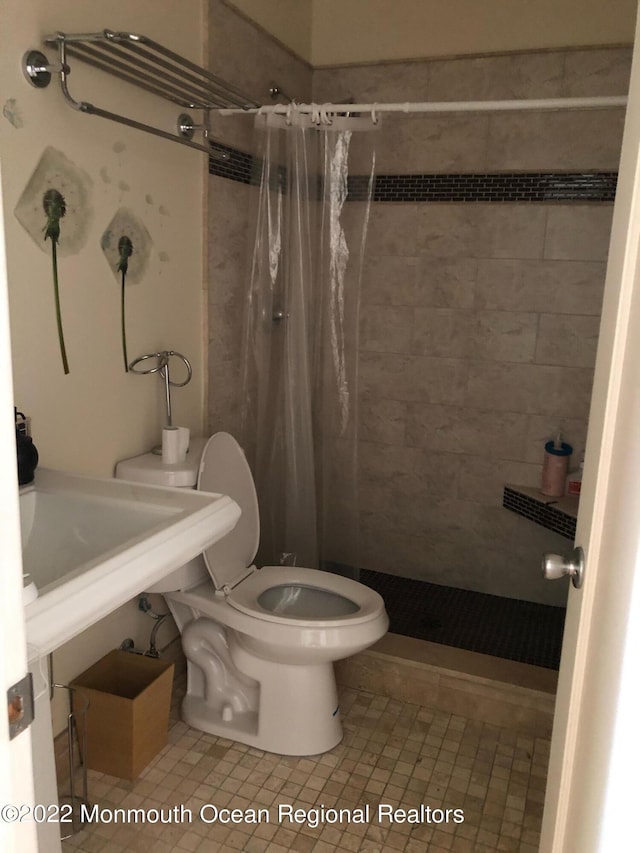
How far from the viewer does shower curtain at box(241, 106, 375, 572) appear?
2.33m

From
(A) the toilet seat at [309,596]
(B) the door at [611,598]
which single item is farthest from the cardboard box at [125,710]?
(B) the door at [611,598]

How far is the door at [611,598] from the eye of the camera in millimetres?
927

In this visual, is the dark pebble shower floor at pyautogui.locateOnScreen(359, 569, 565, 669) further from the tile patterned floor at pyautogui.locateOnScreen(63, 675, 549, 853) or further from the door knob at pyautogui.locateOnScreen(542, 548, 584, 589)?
the door knob at pyautogui.locateOnScreen(542, 548, 584, 589)

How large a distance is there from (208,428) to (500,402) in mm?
1270

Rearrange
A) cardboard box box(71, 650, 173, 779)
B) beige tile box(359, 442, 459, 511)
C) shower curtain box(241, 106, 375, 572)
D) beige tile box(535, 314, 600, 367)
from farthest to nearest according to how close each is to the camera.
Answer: beige tile box(359, 442, 459, 511)
beige tile box(535, 314, 600, 367)
shower curtain box(241, 106, 375, 572)
cardboard box box(71, 650, 173, 779)

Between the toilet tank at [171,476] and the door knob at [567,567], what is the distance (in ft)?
3.81

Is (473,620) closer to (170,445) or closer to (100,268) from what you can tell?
(170,445)

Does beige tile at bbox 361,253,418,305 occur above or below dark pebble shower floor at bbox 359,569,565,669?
above

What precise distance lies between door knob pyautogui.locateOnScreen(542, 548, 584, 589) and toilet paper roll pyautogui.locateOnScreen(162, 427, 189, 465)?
4.10 ft

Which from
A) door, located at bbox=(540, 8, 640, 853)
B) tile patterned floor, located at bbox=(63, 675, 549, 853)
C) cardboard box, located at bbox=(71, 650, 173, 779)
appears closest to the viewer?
door, located at bbox=(540, 8, 640, 853)

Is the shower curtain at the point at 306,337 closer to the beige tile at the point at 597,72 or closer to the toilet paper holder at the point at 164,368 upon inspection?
the toilet paper holder at the point at 164,368

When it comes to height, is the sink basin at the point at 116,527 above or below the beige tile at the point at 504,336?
below

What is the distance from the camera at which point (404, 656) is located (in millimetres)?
2463

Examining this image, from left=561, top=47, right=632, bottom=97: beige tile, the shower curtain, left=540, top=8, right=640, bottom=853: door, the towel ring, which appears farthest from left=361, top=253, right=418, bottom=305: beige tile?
left=540, top=8, right=640, bottom=853: door
